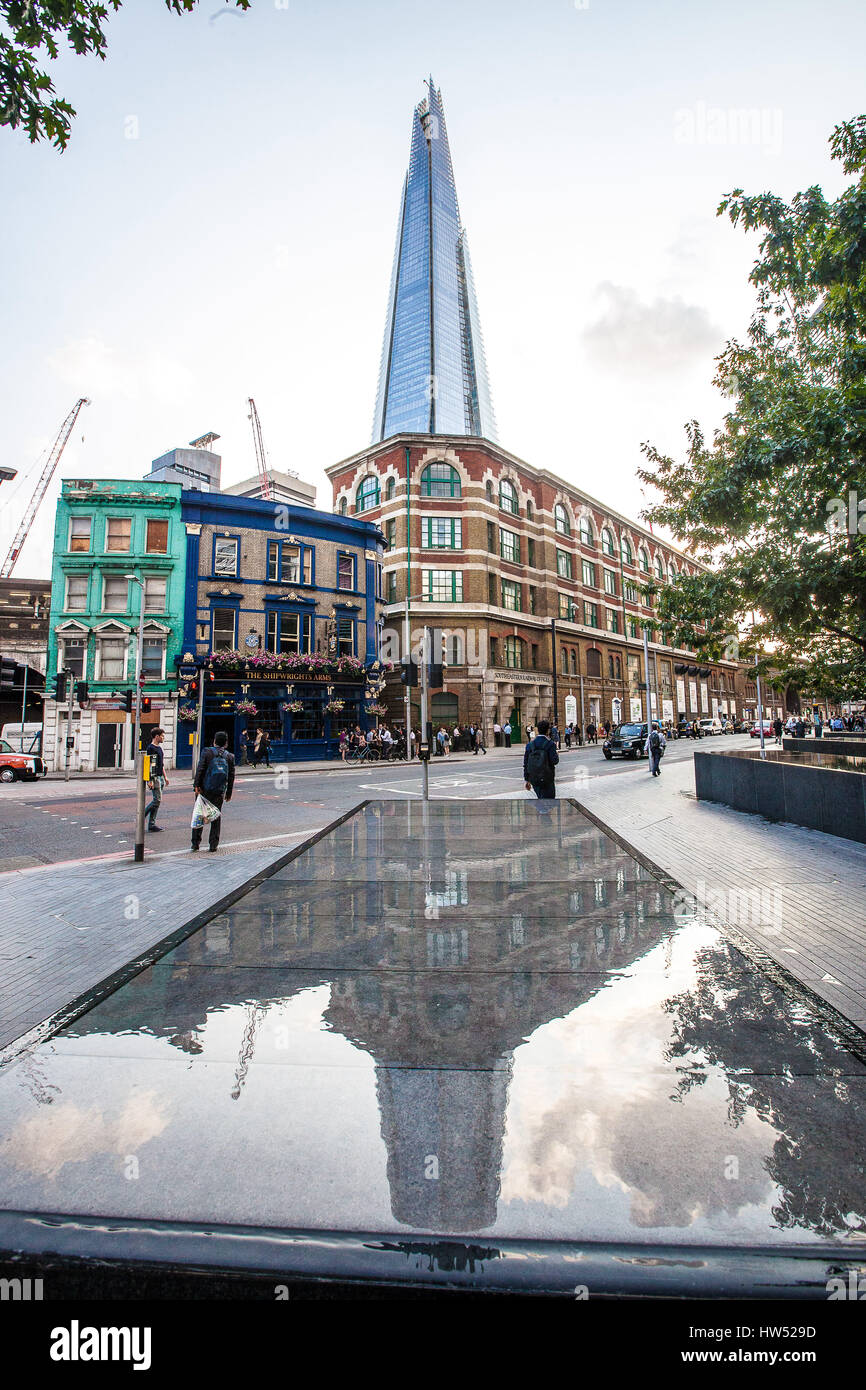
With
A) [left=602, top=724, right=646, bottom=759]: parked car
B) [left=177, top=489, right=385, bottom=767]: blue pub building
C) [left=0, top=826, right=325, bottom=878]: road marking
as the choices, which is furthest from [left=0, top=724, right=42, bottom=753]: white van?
[left=0, top=826, right=325, bottom=878]: road marking

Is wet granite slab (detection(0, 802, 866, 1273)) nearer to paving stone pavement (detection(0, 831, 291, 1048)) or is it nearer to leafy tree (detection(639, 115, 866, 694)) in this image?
paving stone pavement (detection(0, 831, 291, 1048))

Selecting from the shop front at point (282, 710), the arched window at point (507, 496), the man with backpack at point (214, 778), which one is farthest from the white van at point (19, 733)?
the man with backpack at point (214, 778)

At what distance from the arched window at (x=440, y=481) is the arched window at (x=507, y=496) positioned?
13.4ft

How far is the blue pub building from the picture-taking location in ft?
104

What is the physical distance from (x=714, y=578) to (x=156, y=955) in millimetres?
12668

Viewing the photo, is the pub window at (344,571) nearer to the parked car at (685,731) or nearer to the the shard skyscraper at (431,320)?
the parked car at (685,731)

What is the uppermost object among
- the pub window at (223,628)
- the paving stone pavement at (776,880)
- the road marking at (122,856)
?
the pub window at (223,628)

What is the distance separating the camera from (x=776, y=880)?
7.05 m

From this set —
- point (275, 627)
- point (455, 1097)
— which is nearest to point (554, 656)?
point (275, 627)

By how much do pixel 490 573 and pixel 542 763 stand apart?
3431 cm

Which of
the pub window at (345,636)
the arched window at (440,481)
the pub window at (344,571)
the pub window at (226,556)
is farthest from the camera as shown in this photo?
the arched window at (440,481)

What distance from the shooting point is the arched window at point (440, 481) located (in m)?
43.8

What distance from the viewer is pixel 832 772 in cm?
1024
